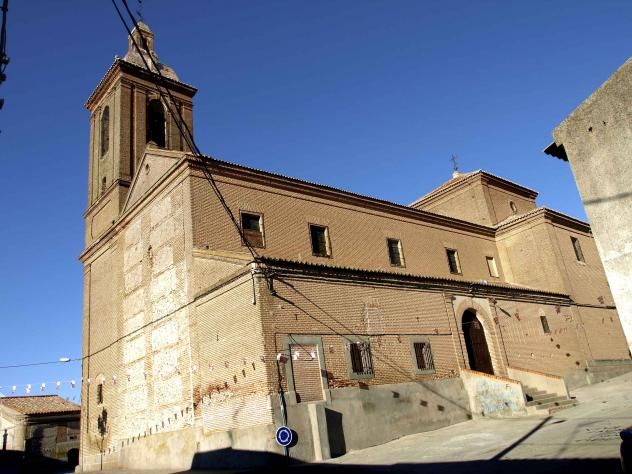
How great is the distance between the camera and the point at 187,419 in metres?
15.2

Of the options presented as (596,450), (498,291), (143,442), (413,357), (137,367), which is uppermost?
(498,291)

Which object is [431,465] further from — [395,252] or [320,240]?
[395,252]

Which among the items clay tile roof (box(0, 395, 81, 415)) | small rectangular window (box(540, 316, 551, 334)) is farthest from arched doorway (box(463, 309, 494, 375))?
clay tile roof (box(0, 395, 81, 415))

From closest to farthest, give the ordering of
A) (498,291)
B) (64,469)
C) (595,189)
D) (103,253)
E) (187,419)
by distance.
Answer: (595,189), (187,419), (498,291), (103,253), (64,469)

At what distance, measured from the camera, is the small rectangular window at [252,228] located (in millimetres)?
17641

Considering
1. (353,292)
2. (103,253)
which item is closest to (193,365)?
(353,292)

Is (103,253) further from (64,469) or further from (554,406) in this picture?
(554,406)

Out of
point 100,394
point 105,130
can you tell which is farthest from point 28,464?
point 105,130

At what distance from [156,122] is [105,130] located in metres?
2.48

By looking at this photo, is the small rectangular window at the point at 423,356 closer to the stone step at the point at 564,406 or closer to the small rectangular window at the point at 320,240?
the stone step at the point at 564,406

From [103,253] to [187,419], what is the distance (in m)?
10.5

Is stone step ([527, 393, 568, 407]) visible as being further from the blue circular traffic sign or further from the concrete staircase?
the blue circular traffic sign

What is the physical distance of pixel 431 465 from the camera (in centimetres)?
1023

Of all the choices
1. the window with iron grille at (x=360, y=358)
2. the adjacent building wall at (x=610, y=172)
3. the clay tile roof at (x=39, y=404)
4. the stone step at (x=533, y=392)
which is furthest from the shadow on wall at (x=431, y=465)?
the clay tile roof at (x=39, y=404)
